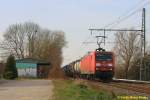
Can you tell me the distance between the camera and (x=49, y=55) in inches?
4451

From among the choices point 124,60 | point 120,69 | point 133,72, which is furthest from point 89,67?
point 124,60

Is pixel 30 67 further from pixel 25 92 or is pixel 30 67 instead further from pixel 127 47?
pixel 25 92

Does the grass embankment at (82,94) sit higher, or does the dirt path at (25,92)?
the grass embankment at (82,94)

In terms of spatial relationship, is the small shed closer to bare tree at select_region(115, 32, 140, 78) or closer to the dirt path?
bare tree at select_region(115, 32, 140, 78)

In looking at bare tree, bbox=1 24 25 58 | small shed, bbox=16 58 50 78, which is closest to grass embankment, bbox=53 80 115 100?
small shed, bbox=16 58 50 78

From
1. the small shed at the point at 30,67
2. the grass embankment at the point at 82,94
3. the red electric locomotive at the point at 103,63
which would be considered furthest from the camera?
the small shed at the point at 30,67

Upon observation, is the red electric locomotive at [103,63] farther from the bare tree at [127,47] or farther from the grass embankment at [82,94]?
the bare tree at [127,47]

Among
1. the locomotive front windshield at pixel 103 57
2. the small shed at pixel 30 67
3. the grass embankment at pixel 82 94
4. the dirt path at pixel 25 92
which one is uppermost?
the locomotive front windshield at pixel 103 57

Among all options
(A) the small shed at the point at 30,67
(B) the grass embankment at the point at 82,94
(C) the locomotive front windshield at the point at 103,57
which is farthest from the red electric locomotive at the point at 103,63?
(A) the small shed at the point at 30,67

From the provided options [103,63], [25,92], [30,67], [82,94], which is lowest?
[25,92]

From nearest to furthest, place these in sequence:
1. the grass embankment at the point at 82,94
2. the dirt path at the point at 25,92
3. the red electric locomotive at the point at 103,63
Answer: the grass embankment at the point at 82,94
the dirt path at the point at 25,92
the red electric locomotive at the point at 103,63

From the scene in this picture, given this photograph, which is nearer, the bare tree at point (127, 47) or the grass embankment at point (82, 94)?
the grass embankment at point (82, 94)

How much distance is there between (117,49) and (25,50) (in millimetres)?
24061

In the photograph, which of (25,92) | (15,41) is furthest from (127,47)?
(25,92)
